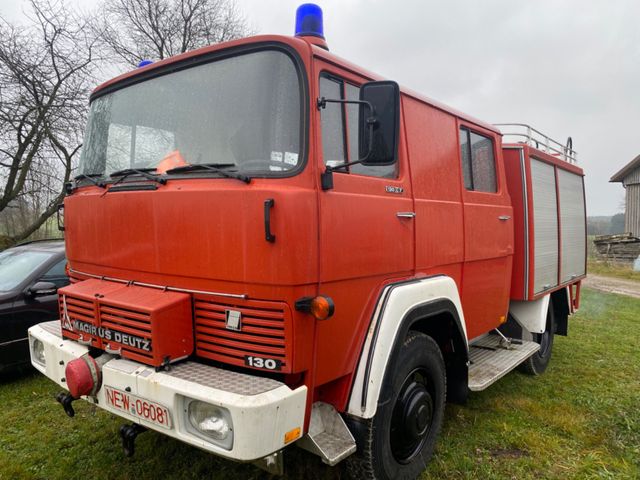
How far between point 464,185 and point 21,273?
4.84 metres

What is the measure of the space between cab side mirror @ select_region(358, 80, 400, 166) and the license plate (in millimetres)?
1549

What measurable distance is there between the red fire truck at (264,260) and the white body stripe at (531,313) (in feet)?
6.22

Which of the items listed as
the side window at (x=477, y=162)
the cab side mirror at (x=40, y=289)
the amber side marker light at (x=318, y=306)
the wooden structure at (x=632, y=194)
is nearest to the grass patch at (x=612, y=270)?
the wooden structure at (x=632, y=194)

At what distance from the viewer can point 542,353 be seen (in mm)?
5434

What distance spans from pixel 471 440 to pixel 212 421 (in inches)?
96.1

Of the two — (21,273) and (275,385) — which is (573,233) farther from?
(21,273)

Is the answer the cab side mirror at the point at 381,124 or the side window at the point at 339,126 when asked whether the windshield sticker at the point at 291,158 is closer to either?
the side window at the point at 339,126

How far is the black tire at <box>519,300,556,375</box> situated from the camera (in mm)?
5184

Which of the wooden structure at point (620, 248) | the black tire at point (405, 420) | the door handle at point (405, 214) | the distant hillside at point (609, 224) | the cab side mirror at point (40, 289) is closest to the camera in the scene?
the black tire at point (405, 420)

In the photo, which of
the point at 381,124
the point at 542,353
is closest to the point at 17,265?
the point at 381,124

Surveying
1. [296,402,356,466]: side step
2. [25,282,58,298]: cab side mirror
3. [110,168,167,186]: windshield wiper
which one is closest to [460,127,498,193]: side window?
[296,402,356,466]: side step

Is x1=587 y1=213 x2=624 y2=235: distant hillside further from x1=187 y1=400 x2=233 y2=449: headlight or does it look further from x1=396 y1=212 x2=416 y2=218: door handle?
x1=187 y1=400 x2=233 y2=449: headlight

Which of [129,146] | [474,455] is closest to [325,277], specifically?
[129,146]

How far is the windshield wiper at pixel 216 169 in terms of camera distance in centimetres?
222
